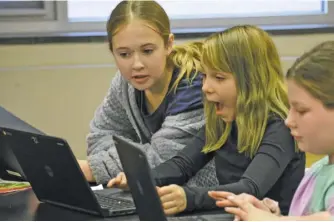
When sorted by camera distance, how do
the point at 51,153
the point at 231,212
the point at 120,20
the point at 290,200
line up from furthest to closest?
1. the point at 120,20
2. the point at 290,200
3. the point at 51,153
4. the point at 231,212

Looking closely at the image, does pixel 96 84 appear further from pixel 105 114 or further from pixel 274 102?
pixel 274 102

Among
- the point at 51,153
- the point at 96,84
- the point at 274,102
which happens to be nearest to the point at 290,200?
the point at 274,102

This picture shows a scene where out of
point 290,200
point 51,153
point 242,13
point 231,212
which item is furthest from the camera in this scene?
point 242,13

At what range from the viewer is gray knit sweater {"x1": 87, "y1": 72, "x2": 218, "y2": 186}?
2.08 metres

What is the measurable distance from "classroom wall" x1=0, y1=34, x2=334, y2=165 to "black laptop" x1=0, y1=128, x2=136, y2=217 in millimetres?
1872

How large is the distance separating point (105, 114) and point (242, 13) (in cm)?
180

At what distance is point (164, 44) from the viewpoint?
2.17 meters

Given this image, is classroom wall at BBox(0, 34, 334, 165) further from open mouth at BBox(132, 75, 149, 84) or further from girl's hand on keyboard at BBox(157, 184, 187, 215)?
girl's hand on keyboard at BBox(157, 184, 187, 215)

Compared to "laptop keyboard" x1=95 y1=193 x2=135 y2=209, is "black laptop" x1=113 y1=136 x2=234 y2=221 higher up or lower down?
higher up

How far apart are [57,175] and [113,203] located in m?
0.15

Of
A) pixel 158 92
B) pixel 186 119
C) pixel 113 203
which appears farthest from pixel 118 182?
pixel 158 92

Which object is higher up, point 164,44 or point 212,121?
point 164,44

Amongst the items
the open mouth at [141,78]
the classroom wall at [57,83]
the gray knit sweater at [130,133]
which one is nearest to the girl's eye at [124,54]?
the open mouth at [141,78]

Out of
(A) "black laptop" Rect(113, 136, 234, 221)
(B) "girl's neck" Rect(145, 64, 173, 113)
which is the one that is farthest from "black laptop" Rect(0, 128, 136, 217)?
(B) "girl's neck" Rect(145, 64, 173, 113)
